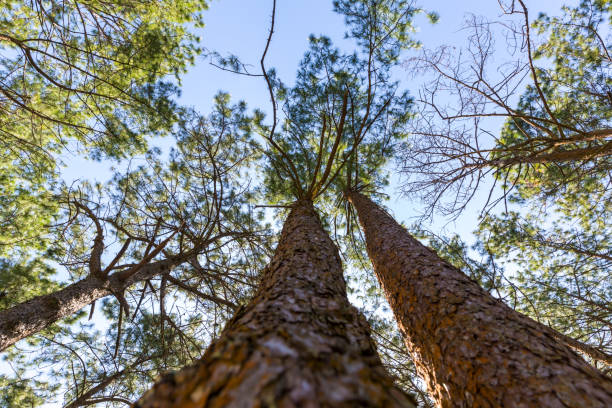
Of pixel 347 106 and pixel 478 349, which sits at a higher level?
pixel 347 106

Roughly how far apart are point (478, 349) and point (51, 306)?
4356 millimetres

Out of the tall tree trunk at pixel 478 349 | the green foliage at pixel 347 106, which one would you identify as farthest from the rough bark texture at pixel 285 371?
the green foliage at pixel 347 106

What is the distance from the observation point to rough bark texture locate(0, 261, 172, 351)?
9.23ft

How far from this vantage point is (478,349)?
128 cm

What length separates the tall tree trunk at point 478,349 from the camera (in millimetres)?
1017

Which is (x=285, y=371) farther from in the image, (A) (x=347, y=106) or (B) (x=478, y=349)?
(A) (x=347, y=106)

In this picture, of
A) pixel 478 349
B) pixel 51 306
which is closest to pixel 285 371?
pixel 478 349

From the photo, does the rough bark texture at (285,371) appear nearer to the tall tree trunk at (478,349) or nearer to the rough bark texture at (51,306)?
the tall tree trunk at (478,349)

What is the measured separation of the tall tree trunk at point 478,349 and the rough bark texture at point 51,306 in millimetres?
3900

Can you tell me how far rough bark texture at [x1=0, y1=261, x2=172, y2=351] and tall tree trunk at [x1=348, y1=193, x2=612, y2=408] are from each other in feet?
12.8

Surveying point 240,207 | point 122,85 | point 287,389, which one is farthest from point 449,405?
point 122,85

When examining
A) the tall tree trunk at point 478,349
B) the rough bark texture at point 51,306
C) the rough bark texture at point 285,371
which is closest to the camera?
the rough bark texture at point 285,371

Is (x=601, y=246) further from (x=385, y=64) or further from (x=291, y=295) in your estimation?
(x=291, y=295)

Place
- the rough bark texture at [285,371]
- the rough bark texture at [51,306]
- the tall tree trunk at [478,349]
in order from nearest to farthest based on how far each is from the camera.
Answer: the rough bark texture at [285,371] < the tall tree trunk at [478,349] < the rough bark texture at [51,306]
